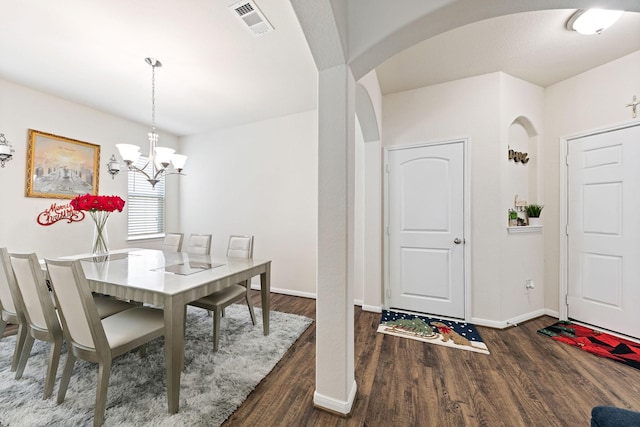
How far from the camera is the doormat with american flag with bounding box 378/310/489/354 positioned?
234 centimetres

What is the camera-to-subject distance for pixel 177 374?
154 cm

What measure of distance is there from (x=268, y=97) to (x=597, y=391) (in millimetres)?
3991

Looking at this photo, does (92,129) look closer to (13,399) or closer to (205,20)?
(205,20)

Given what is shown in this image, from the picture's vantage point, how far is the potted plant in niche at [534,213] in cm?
291

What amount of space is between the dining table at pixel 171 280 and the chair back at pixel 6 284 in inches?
15.6

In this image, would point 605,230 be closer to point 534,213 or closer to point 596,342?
point 534,213

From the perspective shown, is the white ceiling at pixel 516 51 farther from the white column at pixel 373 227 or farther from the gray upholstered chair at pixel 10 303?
the gray upholstered chair at pixel 10 303

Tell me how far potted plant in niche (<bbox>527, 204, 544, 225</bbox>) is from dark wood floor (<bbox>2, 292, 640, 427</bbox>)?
1.28m

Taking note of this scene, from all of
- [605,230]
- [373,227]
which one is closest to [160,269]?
[373,227]

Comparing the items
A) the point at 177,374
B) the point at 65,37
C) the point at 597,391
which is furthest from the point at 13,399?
the point at 597,391

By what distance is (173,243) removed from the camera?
3.30 metres

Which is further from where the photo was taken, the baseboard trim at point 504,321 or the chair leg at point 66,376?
the baseboard trim at point 504,321

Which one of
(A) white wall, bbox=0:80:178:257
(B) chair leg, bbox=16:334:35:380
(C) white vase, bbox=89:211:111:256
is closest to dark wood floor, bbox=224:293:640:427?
(B) chair leg, bbox=16:334:35:380

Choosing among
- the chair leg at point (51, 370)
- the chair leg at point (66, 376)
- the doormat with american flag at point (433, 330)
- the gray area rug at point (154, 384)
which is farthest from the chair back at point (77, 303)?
the doormat with american flag at point (433, 330)
